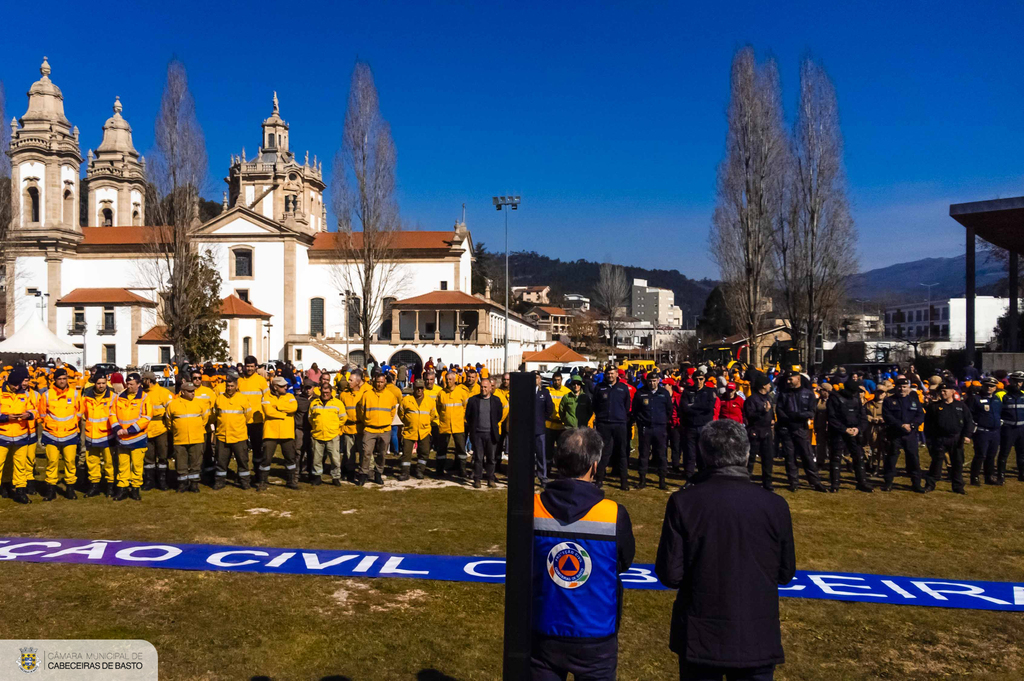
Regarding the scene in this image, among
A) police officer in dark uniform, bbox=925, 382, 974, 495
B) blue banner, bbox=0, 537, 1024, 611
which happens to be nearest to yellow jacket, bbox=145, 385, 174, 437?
blue banner, bbox=0, 537, 1024, 611

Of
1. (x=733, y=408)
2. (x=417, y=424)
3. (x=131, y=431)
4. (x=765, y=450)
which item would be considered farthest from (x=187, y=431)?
(x=765, y=450)

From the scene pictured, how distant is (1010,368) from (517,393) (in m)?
29.1

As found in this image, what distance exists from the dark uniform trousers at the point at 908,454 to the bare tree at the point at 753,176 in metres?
20.0

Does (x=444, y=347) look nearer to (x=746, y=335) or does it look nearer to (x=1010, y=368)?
(x=746, y=335)

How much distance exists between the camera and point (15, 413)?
31.7ft

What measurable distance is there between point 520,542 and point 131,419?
894cm

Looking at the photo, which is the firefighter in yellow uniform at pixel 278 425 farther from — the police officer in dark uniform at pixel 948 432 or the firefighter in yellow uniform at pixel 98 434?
the police officer in dark uniform at pixel 948 432

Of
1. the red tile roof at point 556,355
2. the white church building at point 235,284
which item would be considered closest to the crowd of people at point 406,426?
the red tile roof at point 556,355

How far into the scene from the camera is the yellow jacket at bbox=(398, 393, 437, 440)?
12.1 metres

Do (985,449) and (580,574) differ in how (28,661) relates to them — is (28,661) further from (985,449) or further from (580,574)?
(985,449)

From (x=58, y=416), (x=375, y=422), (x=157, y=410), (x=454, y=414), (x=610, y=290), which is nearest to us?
(x=58, y=416)

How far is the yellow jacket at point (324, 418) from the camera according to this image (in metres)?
11.2

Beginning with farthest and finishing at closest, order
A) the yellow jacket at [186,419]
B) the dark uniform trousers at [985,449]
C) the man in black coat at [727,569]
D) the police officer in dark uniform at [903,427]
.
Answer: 1. the dark uniform trousers at [985,449]
2. the police officer in dark uniform at [903,427]
3. the yellow jacket at [186,419]
4. the man in black coat at [727,569]

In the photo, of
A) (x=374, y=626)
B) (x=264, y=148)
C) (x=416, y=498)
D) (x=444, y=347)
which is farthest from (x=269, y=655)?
(x=264, y=148)
